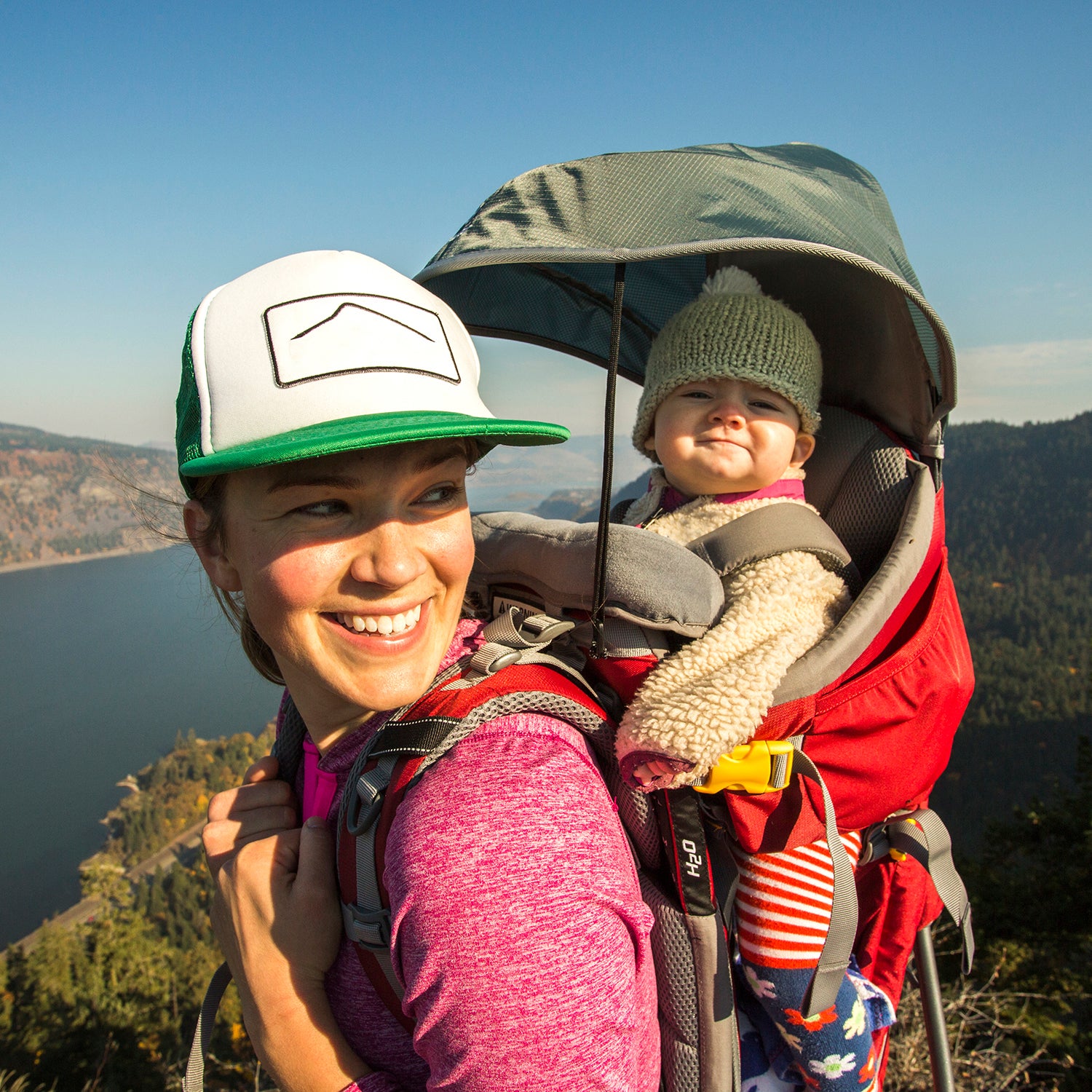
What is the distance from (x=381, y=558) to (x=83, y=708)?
10480cm

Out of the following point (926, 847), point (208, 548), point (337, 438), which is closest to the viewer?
point (337, 438)

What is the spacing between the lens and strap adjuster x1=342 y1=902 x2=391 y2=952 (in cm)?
129

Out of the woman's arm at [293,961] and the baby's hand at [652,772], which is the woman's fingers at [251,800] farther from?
the baby's hand at [652,772]

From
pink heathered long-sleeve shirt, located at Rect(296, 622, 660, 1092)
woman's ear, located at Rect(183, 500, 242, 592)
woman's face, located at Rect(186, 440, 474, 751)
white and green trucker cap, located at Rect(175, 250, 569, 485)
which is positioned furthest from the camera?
woman's ear, located at Rect(183, 500, 242, 592)

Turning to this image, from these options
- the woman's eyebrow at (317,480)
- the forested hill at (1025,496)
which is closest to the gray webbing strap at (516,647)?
the woman's eyebrow at (317,480)

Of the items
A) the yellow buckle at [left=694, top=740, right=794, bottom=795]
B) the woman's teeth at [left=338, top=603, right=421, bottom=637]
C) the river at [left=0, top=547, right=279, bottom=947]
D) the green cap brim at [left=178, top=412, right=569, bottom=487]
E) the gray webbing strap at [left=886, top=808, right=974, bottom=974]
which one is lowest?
the river at [left=0, top=547, right=279, bottom=947]

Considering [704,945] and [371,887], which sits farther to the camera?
[704,945]

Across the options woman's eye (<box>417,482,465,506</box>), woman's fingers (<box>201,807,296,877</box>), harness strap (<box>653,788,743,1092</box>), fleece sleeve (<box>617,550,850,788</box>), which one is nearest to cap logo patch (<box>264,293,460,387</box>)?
woman's eye (<box>417,482,465,506</box>)

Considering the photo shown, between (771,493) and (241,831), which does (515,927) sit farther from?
(771,493)

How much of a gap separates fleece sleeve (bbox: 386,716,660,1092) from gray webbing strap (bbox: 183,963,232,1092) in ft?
3.23

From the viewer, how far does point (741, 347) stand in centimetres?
222

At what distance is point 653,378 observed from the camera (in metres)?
2.46

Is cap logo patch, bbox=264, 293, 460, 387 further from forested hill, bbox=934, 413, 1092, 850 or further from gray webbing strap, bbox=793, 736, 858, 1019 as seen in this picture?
forested hill, bbox=934, 413, 1092, 850

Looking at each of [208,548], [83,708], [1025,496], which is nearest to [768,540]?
[208,548]
